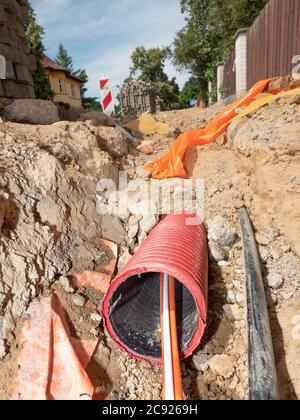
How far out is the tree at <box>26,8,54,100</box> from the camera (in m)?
13.0

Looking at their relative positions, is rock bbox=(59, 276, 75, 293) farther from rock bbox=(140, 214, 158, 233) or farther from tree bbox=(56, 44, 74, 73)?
tree bbox=(56, 44, 74, 73)

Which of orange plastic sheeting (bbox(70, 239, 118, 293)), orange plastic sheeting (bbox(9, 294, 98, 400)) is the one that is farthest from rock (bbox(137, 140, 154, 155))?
orange plastic sheeting (bbox(9, 294, 98, 400))

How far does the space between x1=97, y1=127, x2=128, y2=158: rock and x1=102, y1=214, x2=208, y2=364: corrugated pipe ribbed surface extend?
1617 millimetres

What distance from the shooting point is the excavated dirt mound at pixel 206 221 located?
75.4 inches

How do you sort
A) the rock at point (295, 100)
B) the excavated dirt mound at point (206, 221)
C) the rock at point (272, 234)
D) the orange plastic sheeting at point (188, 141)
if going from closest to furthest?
the excavated dirt mound at point (206, 221) → the rock at point (272, 234) → the rock at point (295, 100) → the orange plastic sheeting at point (188, 141)

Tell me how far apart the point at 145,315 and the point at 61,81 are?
2639 centimetres

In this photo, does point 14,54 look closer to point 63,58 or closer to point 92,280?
point 92,280

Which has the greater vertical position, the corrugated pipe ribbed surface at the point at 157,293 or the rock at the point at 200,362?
the corrugated pipe ribbed surface at the point at 157,293

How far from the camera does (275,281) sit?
2.25m

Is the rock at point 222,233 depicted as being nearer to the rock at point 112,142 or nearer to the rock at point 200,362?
the rock at point 200,362

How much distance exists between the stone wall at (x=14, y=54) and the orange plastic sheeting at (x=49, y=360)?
3.94m

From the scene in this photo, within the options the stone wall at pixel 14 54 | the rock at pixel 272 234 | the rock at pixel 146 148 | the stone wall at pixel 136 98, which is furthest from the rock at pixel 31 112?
the stone wall at pixel 136 98

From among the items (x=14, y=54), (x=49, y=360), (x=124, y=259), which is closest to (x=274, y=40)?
(x=14, y=54)
